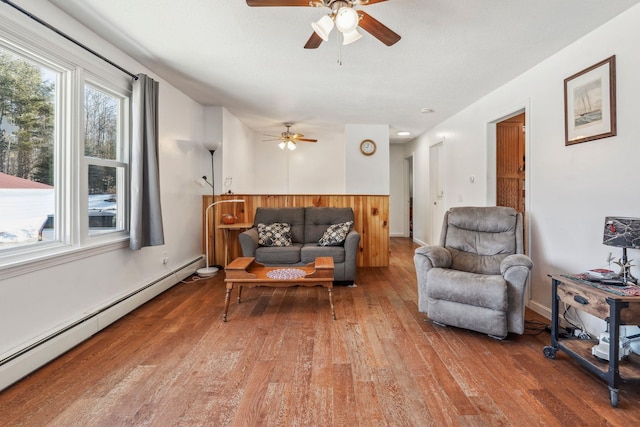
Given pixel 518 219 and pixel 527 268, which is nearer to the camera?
pixel 527 268

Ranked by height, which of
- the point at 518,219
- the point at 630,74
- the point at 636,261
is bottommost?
the point at 636,261

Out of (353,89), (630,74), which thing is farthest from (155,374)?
(630,74)

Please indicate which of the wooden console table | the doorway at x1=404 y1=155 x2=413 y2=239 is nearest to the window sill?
the wooden console table

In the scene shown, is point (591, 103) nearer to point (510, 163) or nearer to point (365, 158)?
point (510, 163)

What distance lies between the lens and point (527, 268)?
2.29 meters

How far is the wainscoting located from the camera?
4.61 meters

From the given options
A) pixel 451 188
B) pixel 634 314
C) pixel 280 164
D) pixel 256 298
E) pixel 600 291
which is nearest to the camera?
pixel 634 314

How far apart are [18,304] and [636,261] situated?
13.0 ft

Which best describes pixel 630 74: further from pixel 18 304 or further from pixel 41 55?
pixel 18 304

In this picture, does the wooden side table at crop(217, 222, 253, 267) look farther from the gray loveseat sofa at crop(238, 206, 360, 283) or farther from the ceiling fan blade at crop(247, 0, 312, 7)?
the ceiling fan blade at crop(247, 0, 312, 7)

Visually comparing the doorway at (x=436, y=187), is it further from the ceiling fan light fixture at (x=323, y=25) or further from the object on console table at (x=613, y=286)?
the ceiling fan light fixture at (x=323, y=25)

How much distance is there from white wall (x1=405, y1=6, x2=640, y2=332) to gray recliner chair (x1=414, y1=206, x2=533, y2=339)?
340mm

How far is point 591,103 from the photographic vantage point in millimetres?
2328

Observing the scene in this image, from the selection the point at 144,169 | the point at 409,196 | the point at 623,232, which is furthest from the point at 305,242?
the point at 409,196
